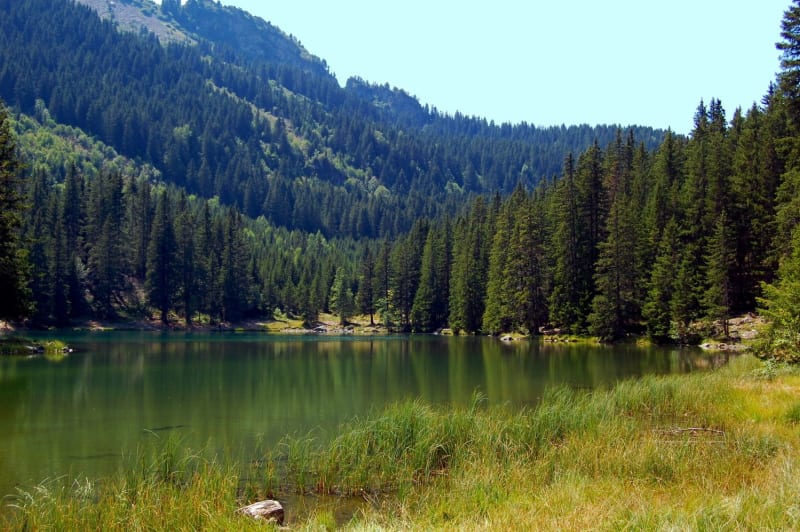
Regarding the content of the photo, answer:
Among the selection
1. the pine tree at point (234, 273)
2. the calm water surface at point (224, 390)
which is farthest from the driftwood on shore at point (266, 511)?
the pine tree at point (234, 273)

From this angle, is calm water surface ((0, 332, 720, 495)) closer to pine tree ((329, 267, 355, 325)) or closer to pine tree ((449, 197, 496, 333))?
pine tree ((449, 197, 496, 333))

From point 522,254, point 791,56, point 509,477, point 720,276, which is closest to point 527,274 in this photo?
point 522,254

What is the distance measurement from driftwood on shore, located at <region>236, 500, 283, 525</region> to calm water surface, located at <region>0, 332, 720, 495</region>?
394cm

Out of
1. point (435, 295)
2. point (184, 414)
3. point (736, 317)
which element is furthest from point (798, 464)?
point (435, 295)

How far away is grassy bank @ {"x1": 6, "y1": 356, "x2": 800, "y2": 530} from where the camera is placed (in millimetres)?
8883

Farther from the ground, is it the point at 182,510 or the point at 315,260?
the point at 315,260

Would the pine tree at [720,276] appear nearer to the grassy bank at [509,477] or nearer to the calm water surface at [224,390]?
the calm water surface at [224,390]

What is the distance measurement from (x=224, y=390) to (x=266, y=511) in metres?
20.3

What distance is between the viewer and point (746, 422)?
16188 millimetres

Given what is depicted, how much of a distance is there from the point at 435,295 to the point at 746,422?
85.2 meters

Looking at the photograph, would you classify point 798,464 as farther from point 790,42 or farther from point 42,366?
point 42,366

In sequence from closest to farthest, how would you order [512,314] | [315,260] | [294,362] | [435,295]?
[294,362] < [512,314] < [435,295] < [315,260]

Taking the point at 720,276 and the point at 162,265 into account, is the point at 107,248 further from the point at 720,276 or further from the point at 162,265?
the point at 720,276

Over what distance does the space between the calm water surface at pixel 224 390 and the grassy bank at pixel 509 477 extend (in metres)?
2.78
